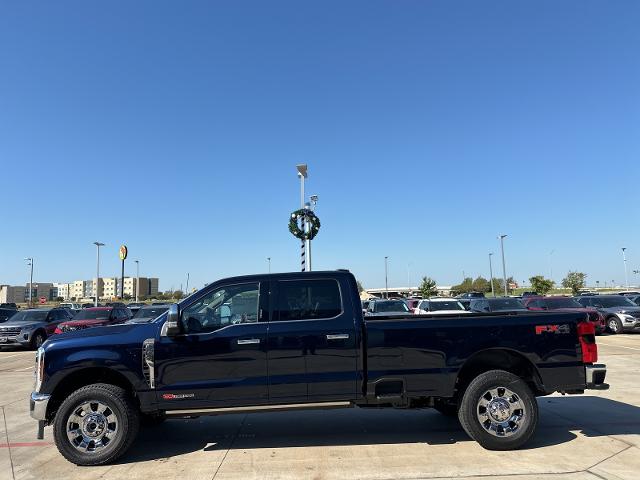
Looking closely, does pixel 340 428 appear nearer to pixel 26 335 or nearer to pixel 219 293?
pixel 219 293

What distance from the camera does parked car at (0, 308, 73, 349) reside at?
64.5 ft

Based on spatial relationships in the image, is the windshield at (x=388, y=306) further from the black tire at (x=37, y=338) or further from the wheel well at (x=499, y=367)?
the black tire at (x=37, y=338)

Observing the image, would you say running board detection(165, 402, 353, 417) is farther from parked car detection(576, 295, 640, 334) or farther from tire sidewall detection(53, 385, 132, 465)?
parked car detection(576, 295, 640, 334)

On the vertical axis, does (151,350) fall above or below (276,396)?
above

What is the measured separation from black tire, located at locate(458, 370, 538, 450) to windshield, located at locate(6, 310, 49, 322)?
1990cm

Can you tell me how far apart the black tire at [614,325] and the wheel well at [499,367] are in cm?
1794

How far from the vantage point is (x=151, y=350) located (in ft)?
18.7

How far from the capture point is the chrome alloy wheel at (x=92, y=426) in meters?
5.67

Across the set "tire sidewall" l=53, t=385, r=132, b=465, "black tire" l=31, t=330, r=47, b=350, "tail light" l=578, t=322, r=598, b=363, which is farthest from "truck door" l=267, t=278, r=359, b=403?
"black tire" l=31, t=330, r=47, b=350

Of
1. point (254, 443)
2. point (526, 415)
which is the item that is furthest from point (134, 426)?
point (526, 415)

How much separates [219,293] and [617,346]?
1511cm

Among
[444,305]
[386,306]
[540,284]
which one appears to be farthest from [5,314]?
[540,284]

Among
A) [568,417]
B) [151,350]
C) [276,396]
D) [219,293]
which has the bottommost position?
[568,417]

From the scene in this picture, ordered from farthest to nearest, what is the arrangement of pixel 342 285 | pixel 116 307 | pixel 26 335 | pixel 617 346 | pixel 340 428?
pixel 116 307
pixel 26 335
pixel 617 346
pixel 340 428
pixel 342 285
